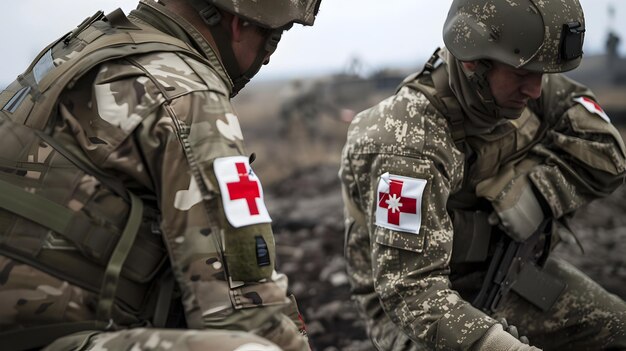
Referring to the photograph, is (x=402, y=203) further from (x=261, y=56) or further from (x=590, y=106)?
(x=590, y=106)

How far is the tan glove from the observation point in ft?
10.2

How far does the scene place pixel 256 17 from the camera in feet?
8.61

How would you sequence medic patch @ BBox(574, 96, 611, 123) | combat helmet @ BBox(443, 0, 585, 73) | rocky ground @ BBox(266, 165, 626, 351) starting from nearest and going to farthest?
combat helmet @ BBox(443, 0, 585, 73)
medic patch @ BBox(574, 96, 611, 123)
rocky ground @ BBox(266, 165, 626, 351)

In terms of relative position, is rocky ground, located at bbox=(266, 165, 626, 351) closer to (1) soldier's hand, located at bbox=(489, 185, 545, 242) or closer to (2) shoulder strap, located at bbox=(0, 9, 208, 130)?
(1) soldier's hand, located at bbox=(489, 185, 545, 242)

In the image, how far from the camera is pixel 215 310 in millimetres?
2260

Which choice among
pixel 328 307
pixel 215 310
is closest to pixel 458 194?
pixel 215 310

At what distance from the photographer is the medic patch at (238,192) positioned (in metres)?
2.24

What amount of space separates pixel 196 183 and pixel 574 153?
2.33m

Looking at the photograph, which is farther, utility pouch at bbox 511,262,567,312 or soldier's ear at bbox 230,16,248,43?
utility pouch at bbox 511,262,567,312

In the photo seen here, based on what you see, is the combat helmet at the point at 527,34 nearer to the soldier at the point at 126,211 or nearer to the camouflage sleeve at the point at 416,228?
the camouflage sleeve at the point at 416,228

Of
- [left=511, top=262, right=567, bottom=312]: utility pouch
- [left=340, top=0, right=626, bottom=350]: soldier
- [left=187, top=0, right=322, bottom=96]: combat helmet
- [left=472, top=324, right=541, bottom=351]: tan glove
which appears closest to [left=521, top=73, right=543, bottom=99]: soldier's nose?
[left=340, top=0, right=626, bottom=350]: soldier

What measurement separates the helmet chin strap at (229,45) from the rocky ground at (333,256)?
276 centimetres

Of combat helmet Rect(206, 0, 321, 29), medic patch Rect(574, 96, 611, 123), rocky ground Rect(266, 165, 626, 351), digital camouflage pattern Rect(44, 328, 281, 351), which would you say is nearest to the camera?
digital camouflage pattern Rect(44, 328, 281, 351)

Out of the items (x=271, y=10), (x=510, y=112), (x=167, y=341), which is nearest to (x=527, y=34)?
(x=510, y=112)
